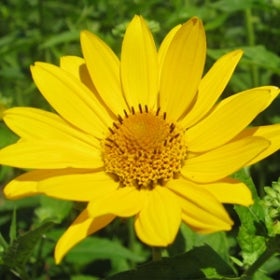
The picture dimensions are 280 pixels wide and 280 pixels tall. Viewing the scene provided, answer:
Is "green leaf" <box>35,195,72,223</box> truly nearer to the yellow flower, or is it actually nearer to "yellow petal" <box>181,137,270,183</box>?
the yellow flower

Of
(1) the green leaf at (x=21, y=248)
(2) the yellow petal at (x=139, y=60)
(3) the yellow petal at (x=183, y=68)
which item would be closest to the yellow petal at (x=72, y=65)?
(2) the yellow petal at (x=139, y=60)

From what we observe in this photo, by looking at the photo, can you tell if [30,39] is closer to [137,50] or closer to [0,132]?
[0,132]

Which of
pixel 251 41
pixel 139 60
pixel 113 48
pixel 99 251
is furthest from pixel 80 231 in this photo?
pixel 251 41

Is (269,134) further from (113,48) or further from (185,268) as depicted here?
(113,48)

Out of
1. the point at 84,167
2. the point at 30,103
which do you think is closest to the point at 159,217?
the point at 84,167

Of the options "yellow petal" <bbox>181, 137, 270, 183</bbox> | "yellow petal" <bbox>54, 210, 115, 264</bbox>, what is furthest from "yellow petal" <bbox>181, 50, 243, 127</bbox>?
"yellow petal" <bbox>54, 210, 115, 264</bbox>
